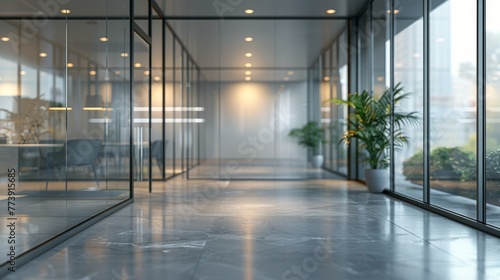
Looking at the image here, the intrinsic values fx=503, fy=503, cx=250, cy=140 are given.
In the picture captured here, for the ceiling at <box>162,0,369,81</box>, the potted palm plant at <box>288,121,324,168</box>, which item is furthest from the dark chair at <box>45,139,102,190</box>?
the potted palm plant at <box>288,121,324,168</box>

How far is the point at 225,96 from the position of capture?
11.3 m

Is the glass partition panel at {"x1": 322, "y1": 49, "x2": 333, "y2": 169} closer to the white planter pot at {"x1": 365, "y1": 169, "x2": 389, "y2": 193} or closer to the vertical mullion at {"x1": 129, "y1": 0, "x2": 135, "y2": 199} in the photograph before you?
the white planter pot at {"x1": 365, "y1": 169, "x2": 389, "y2": 193}

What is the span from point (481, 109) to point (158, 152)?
6.85m

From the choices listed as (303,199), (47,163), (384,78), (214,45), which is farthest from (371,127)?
(47,163)

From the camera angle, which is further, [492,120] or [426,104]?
[426,104]

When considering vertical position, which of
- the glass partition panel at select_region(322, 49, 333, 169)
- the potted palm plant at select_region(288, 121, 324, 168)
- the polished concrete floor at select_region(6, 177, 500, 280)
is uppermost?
the glass partition panel at select_region(322, 49, 333, 169)

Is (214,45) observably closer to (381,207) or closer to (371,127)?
(371,127)

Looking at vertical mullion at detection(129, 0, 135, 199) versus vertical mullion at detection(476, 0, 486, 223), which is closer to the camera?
vertical mullion at detection(476, 0, 486, 223)

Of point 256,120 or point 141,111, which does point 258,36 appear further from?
point 141,111

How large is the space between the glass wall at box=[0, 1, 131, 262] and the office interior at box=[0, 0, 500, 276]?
0.02 m

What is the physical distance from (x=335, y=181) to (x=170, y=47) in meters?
4.66

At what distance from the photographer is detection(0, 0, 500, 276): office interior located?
4480mm

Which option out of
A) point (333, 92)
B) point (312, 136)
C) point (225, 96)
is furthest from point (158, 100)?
point (333, 92)

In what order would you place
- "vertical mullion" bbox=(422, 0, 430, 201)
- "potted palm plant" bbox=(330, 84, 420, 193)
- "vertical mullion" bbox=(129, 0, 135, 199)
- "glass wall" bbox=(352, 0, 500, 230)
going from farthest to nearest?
"potted palm plant" bbox=(330, 84, 420, 193) → "vertical mullion" bbox=(129, 0, 135, 199) → "vertical mullion" bbox=(422, 0, 430, 201) → "glass wall" bbox=(352, 0, 500, 230)
